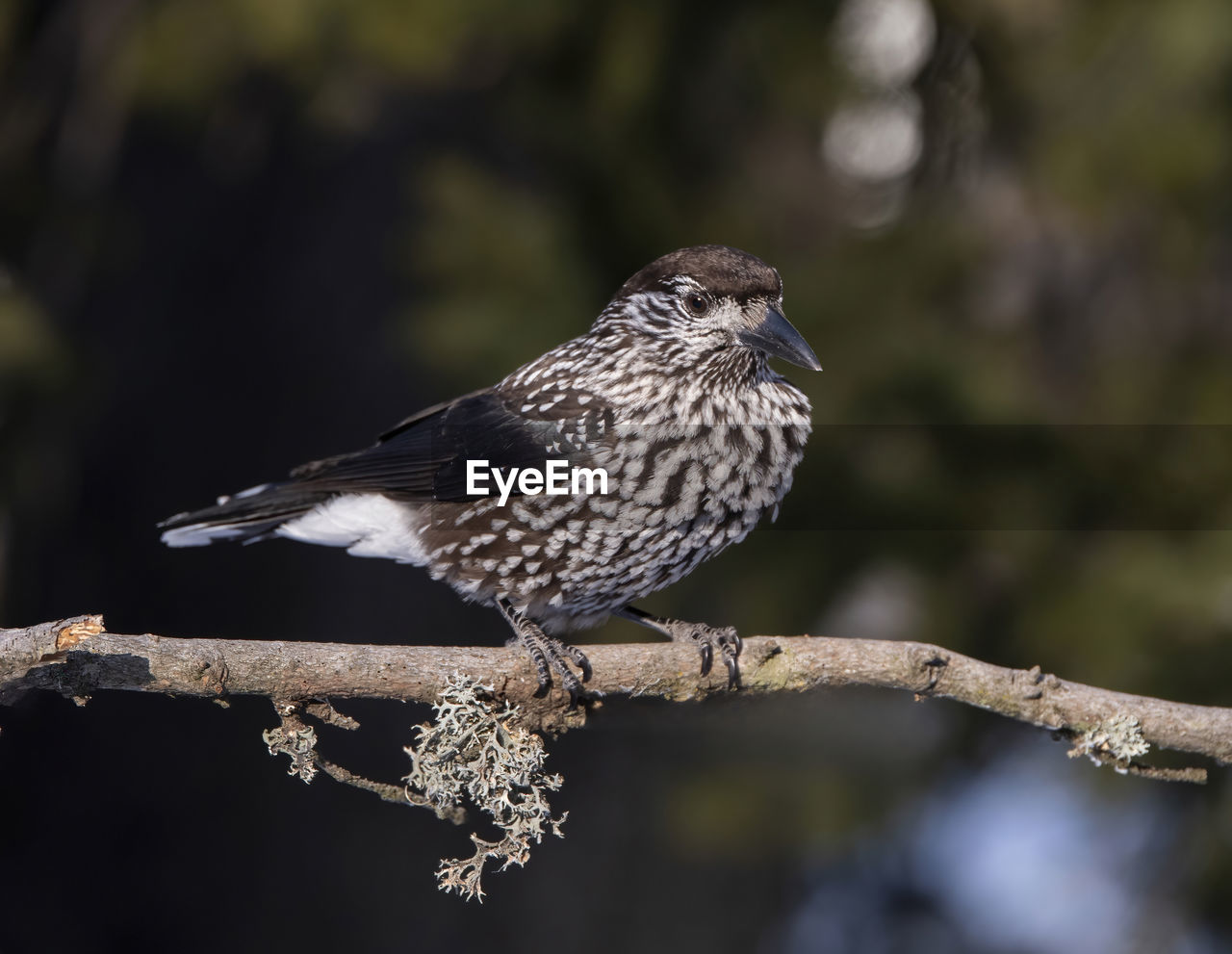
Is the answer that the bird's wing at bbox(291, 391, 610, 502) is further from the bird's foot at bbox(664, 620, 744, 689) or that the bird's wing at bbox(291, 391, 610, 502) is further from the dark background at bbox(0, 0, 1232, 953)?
the dark background at bbox(0, 0, 1232, 953)

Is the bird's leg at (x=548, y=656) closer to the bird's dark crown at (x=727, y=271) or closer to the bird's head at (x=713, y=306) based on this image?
the bird's head at (x=713, y=306)

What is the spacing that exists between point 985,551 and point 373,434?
304cm

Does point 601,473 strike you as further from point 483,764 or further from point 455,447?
point 483,764

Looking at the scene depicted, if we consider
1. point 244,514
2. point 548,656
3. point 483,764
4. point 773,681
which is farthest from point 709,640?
point 244,514

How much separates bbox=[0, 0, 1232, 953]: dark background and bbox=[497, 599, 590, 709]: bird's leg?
Result: 1.27 m

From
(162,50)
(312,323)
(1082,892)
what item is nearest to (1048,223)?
(1082,892)

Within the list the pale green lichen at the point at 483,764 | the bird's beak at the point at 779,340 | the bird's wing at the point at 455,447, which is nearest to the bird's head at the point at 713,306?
the bird's beak at the point at 779,340

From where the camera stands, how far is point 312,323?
6465mm

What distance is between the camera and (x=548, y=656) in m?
3.22

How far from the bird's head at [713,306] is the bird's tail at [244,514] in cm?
109

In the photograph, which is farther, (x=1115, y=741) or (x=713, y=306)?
(x=713, y=306)

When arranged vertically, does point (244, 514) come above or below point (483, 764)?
above

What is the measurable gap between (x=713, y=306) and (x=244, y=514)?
1.51m

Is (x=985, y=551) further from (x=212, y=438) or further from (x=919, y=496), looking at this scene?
(x=212, y=438)
